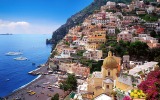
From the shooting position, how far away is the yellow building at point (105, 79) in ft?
91.6

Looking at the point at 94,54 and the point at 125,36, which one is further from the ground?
the point at 125,36

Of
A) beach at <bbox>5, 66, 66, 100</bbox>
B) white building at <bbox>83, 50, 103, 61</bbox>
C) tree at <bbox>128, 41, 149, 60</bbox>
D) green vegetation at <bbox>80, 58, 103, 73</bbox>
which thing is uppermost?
tree at <bbox>128, 41, 149, 60</bbox>

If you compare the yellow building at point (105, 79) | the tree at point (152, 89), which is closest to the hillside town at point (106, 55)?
the yellow building at point (105, 79)

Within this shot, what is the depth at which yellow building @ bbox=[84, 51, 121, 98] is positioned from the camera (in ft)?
91.6

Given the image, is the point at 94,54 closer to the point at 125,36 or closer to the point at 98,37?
the point at 98,37

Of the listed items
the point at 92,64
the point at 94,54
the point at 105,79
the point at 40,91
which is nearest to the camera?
the point at 105,79

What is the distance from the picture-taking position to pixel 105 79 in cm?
2841

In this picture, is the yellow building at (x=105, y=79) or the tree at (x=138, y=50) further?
the tree at (x=138, y=50)

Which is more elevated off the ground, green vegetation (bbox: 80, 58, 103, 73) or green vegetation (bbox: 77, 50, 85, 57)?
green vegetation (bbox: 77, 50, 85, 57)

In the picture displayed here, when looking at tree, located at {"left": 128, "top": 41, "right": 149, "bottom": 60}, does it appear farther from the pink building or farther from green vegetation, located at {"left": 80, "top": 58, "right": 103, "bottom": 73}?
the pink building

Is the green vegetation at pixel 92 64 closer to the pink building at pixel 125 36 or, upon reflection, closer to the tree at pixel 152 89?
the pink building at pixel 125 36

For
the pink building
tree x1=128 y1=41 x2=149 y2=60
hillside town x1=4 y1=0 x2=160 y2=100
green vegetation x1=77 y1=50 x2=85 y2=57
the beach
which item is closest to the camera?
hillside town x1=4 y1=0 x2=160 y2=100

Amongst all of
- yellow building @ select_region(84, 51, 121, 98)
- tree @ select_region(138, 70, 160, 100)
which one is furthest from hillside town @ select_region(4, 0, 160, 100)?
tree @ select_region(138, 70, 160, 100)

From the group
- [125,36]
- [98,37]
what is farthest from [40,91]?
[125,36]
